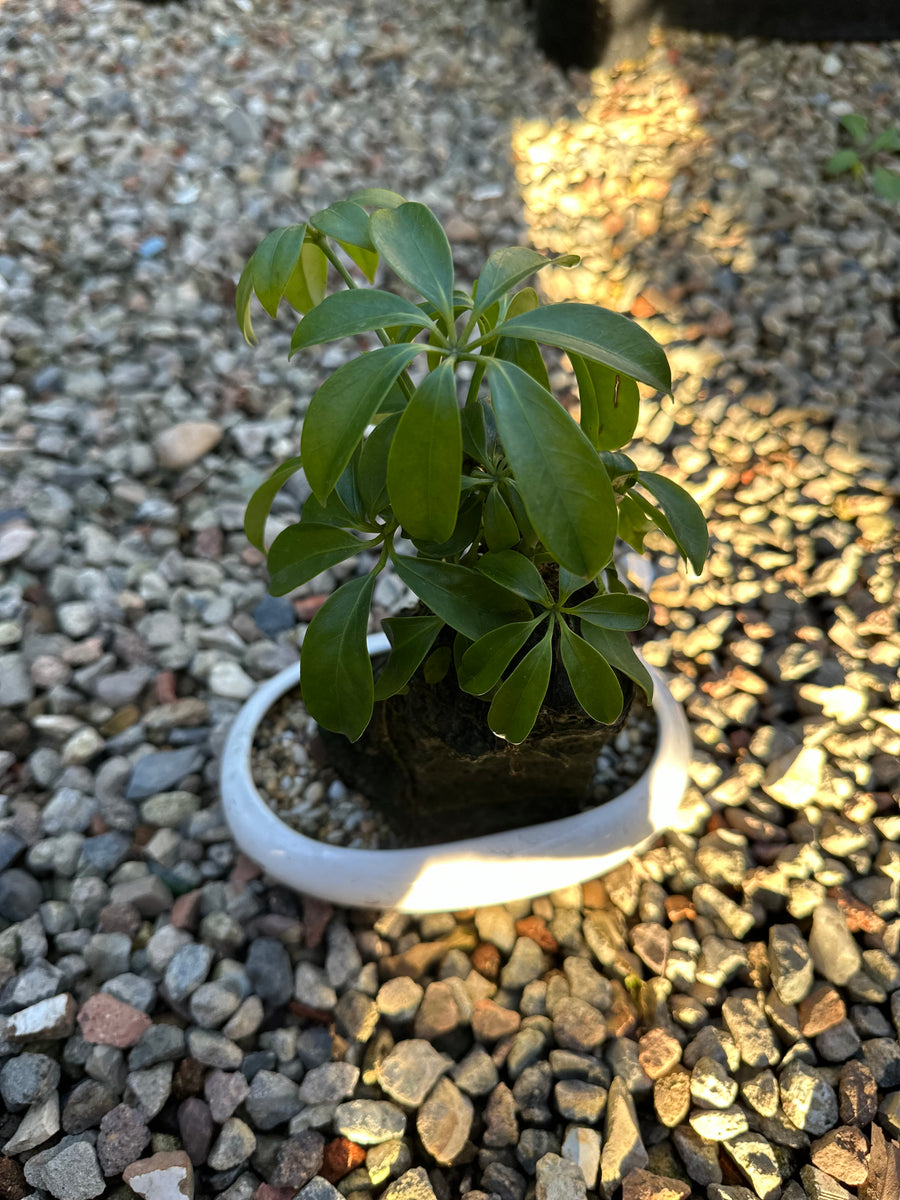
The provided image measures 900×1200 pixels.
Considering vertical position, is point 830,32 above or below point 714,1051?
above

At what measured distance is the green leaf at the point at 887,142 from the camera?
2.21 m

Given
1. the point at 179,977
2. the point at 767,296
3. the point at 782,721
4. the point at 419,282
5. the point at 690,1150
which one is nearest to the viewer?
the point at 419,282

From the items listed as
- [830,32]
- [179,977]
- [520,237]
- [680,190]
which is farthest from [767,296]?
[179,977]

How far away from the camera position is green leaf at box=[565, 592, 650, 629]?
34.4 inches

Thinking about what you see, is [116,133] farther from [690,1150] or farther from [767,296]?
[690,1150]

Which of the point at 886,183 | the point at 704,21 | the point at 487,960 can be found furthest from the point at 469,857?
the point at 704,21

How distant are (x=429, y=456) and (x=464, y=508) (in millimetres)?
185

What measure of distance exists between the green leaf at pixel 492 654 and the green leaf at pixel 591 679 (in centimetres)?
4

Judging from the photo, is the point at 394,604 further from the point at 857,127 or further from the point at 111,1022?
the point at 857,127

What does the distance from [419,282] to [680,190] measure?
177cm

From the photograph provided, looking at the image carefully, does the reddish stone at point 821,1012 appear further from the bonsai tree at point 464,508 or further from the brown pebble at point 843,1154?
the bonsai tree at point 464,508

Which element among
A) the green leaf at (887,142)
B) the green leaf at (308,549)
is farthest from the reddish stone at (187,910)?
the green leaf at (887,142)

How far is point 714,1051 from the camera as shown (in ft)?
3.54

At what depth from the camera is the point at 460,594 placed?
0.85 meters
